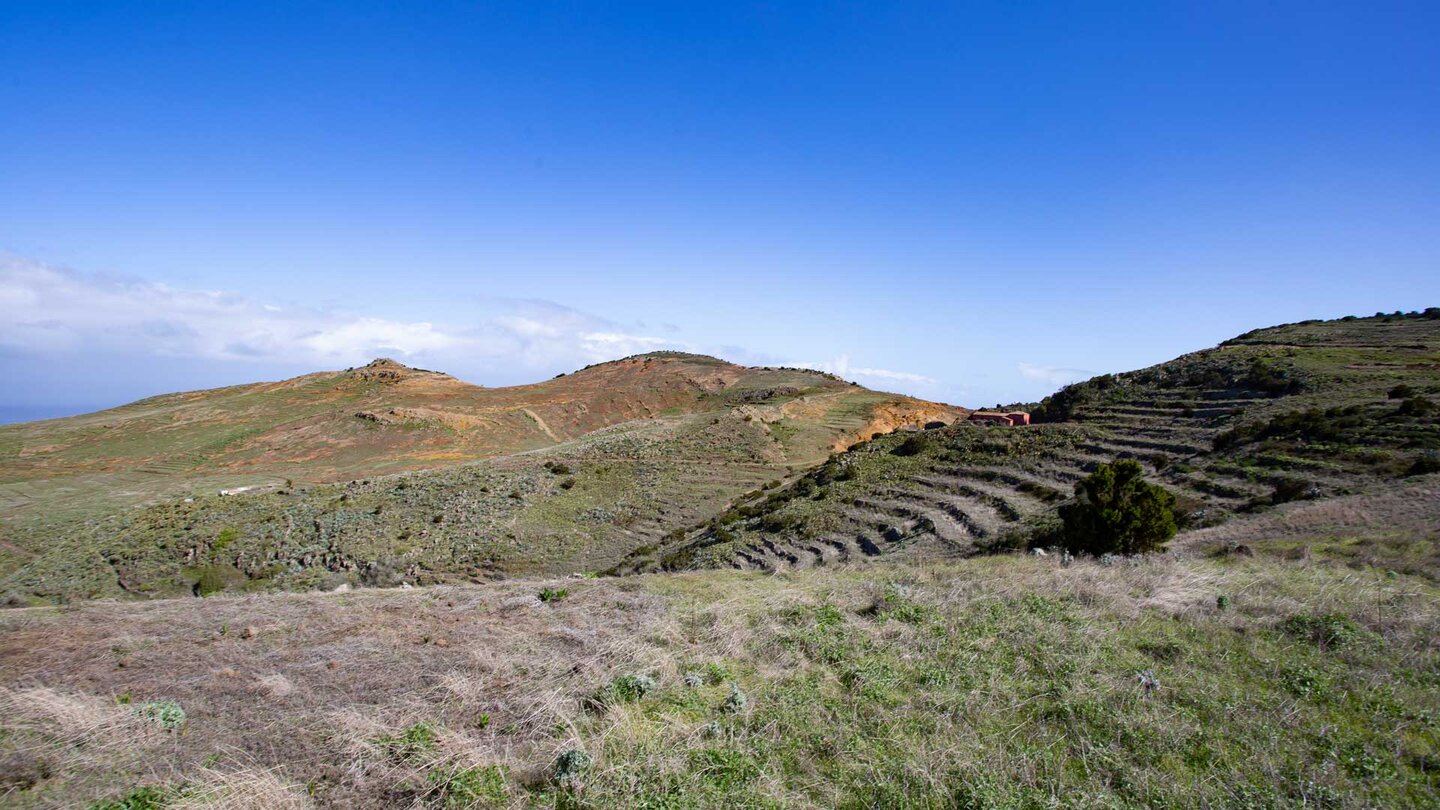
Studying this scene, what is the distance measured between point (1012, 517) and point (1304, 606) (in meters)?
12.9

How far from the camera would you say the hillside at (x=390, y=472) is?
1057 inches

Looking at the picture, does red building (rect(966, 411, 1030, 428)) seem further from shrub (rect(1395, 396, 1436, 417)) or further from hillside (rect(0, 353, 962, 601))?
shrub (rect(1395, 396, 1436, 417))

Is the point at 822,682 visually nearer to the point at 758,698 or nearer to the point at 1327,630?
the point at 758,698

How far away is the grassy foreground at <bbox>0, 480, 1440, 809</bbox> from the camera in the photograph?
4.89 m

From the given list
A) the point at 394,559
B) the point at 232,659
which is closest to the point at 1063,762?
the point at 232,659

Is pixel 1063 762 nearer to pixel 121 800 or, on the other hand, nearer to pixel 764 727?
pixel 764 727

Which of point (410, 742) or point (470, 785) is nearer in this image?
point (470, 785)

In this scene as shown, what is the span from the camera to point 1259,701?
604 centimetres

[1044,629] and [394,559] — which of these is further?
[394,559]

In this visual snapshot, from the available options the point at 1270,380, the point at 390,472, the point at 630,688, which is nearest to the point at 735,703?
the point at 630,688

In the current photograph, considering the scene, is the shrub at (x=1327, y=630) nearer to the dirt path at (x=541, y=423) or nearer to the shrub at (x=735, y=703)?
the shrub at (x=735, y=703)

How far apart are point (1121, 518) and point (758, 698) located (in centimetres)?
1235

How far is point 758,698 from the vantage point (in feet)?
21.3

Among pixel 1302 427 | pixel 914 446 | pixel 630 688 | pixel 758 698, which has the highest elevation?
pixel 1302 427
